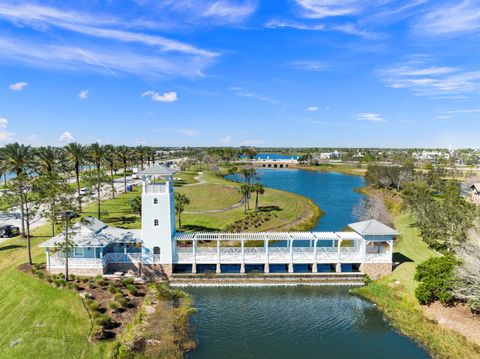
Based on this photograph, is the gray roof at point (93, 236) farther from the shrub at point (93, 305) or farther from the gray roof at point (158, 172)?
the gray roof at point (158, 172)

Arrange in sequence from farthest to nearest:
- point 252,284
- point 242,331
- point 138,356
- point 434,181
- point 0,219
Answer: point 434,181, point 0,219, point 252,284, point 242,331, point 138,356

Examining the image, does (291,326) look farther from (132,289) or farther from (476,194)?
(476,194)

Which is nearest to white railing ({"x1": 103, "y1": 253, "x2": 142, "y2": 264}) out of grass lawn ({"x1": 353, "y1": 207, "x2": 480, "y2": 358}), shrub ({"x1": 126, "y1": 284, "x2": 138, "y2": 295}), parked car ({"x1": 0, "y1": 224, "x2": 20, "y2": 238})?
shrub ({"x1": 126, "y1": 284, "x2": 138, "y2": 295})

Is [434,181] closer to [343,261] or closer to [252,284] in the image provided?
[343,261]

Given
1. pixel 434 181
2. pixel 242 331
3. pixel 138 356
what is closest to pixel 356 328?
pixel 242 331

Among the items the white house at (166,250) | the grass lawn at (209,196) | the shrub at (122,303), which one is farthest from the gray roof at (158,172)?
the grass lawn at (209,196)

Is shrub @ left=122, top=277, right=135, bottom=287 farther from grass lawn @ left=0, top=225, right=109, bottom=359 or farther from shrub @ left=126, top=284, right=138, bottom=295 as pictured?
grass lawn @ left=0, top=225, right=109, bottom=359

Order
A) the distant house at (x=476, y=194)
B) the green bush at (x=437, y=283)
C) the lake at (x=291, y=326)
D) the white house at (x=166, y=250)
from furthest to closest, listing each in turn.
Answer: the distant house at (x=476, y=194)
the white house at (x=166, y=250)
the green bush at (x=437, y=283)
the lake at (x=291, y=326)
